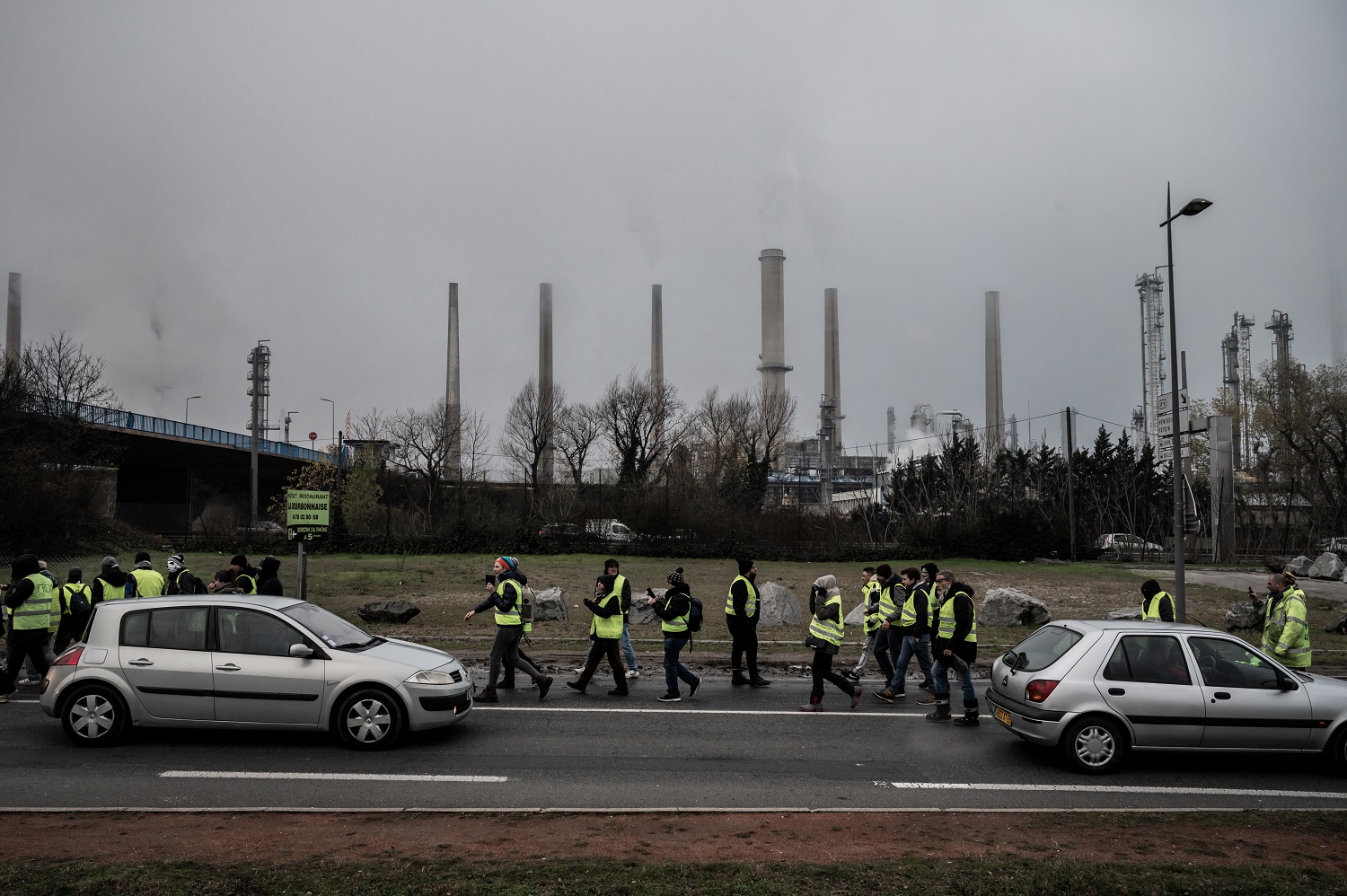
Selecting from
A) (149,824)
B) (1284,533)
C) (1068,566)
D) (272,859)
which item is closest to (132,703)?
(149,824)

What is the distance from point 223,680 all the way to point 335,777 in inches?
72.4

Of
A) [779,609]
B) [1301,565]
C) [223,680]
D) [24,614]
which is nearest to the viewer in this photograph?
[223,680]

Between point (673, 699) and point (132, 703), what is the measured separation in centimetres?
638

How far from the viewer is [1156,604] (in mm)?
12320

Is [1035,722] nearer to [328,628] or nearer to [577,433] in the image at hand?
[328,628]

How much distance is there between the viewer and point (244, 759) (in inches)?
356

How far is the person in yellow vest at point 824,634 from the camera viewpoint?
37.7 feet

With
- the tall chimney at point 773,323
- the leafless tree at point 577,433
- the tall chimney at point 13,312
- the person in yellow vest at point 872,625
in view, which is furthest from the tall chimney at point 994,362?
the tall chimney at point 13,312

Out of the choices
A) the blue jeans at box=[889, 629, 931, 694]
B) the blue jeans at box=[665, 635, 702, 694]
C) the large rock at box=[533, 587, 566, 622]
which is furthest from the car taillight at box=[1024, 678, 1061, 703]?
the large rock at box=[533, 587, 566, 622]

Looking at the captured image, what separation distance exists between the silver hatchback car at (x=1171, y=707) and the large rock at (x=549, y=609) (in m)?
13.8

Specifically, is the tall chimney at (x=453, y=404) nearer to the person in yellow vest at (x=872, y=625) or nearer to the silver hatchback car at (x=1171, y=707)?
the person in yellow vest at (x=872, y=625)

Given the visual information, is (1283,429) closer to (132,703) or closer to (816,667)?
(816,667)

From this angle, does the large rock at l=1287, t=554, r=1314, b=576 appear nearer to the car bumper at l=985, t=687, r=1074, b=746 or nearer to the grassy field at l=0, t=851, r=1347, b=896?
the car bumper at l=985, t=687, r=1074, b=746

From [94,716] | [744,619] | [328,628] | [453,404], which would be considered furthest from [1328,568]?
[453,404]
